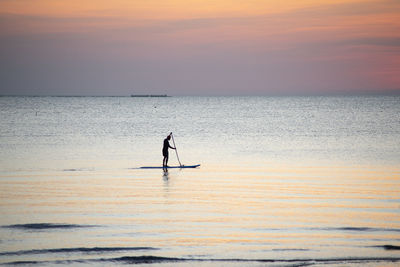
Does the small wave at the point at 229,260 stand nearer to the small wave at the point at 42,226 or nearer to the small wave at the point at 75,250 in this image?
the small wave at the point at 75,250

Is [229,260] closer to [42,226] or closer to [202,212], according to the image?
[202,212]

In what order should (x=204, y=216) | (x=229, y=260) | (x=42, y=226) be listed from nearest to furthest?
(x=229, y=260)
(x=42, y=226)
(x=204, y=216)

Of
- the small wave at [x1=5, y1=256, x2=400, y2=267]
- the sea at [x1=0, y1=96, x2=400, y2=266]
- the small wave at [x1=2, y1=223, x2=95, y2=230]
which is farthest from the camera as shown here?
the small wave at [x1=2, y1=223, x2=95, y2=230]

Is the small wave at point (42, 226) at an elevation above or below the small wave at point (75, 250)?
above

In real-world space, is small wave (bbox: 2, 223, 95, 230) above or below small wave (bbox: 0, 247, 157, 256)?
above

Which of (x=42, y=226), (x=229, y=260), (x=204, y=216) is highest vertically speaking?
(x=204, y=216)

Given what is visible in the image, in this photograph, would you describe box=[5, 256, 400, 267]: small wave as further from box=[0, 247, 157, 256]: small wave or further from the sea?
box=[0, 247, 157, 256]: small wave

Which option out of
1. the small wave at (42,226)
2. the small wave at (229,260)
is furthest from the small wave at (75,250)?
the small wave at (42,226)

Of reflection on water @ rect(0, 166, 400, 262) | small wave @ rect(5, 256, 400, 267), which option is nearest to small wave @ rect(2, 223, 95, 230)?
reflection on water @ rect(0, 166, 400, 262)

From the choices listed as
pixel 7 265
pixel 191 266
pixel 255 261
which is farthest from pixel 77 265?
pixel 255 261

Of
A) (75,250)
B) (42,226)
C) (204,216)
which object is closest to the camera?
(75,250)

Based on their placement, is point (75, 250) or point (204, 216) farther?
point (204, 216)

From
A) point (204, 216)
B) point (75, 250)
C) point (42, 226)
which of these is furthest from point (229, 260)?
point (42, 226)

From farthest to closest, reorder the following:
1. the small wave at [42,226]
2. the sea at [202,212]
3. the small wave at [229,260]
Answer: the small wave at [42,226] < the sea at [202,212] < the small wave at [229,260]
